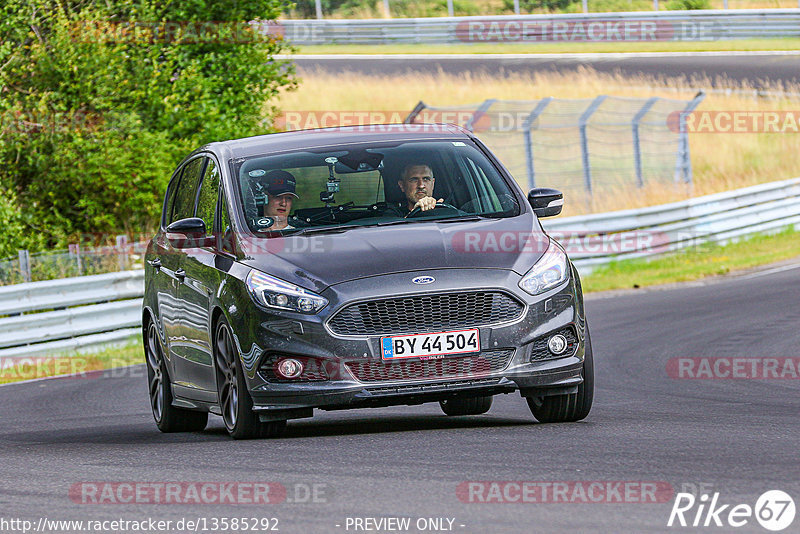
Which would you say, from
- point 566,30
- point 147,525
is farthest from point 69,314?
point 566,30

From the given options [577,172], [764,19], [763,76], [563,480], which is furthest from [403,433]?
Answer: [764,19]

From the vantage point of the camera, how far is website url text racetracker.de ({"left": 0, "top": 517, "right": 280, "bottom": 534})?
5801mm

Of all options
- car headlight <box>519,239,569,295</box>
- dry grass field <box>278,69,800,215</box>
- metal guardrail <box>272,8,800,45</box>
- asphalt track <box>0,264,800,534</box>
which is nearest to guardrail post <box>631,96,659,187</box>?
dry grass field <box>278,69,800,215</box>

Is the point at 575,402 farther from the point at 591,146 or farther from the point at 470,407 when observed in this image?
the point at 591,146

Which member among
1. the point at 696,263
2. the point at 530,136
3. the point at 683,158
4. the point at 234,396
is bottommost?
the point at 696,263

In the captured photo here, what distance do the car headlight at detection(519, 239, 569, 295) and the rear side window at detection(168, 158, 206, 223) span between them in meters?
2.73

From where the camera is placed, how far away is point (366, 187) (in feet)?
30.1

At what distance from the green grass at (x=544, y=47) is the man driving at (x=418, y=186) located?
122ft

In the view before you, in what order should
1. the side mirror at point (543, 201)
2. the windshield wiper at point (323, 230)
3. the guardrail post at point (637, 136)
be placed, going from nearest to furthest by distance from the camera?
the windshield wiper at point (323, 230), the side mirror at point (543, 201), the guardrail post at point (637, 136)

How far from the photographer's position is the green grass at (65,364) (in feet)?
54.3

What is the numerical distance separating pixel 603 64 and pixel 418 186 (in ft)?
115

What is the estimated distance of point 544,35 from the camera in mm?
48688

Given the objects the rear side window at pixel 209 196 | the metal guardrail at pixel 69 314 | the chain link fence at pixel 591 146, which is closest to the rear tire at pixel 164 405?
the rear side window at pixel 209 196

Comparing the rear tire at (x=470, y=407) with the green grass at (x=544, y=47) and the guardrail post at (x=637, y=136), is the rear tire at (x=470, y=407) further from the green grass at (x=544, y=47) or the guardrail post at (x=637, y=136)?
the green grass at (x=544, y=47)
